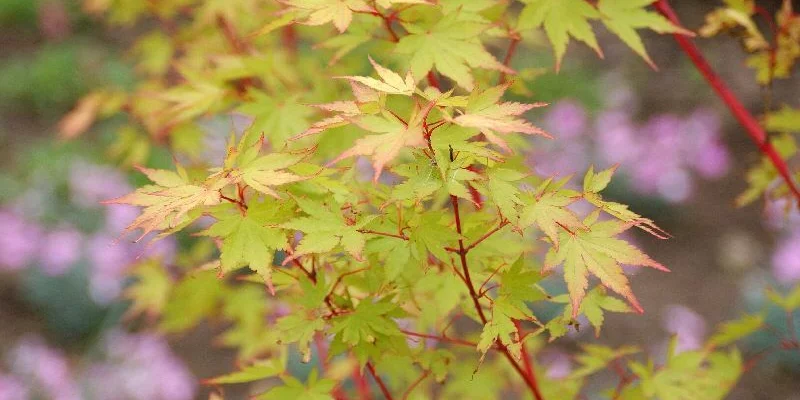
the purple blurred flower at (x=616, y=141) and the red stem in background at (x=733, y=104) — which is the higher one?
the red stem in background at (x=733, y=104)

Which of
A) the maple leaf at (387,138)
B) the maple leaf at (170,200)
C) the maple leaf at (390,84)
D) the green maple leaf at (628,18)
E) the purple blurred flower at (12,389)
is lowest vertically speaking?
the purple blurred flower at (12,389)

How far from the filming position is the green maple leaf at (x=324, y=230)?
2.79 feet

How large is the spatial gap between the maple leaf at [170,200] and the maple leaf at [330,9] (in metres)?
0.23

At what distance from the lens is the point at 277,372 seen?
3.57ft

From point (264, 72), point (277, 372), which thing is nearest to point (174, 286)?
point (264, 72)

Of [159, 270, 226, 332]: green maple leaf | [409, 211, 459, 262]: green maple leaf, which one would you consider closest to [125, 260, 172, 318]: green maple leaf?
[159, 270, 226, 332]: green maple leaf

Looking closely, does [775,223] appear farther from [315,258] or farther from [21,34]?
[21,34]

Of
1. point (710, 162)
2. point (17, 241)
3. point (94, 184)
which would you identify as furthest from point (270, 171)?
point (710, 162)

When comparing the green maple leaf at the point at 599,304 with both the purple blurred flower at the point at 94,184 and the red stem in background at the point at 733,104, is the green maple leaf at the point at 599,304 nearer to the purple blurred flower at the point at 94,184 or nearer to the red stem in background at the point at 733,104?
the red stem in background at the point at 733,104

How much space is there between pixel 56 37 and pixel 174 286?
15.4 ft

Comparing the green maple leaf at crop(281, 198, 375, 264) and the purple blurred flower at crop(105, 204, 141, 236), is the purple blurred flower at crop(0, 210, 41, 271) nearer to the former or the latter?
the purple blurred flower at crop(105, 204, 141, 236)

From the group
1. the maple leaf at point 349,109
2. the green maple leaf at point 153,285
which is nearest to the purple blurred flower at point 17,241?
the green maple leaf at point 153,285

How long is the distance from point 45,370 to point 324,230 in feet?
9.73

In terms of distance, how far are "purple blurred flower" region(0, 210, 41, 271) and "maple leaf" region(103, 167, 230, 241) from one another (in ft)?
10.6
